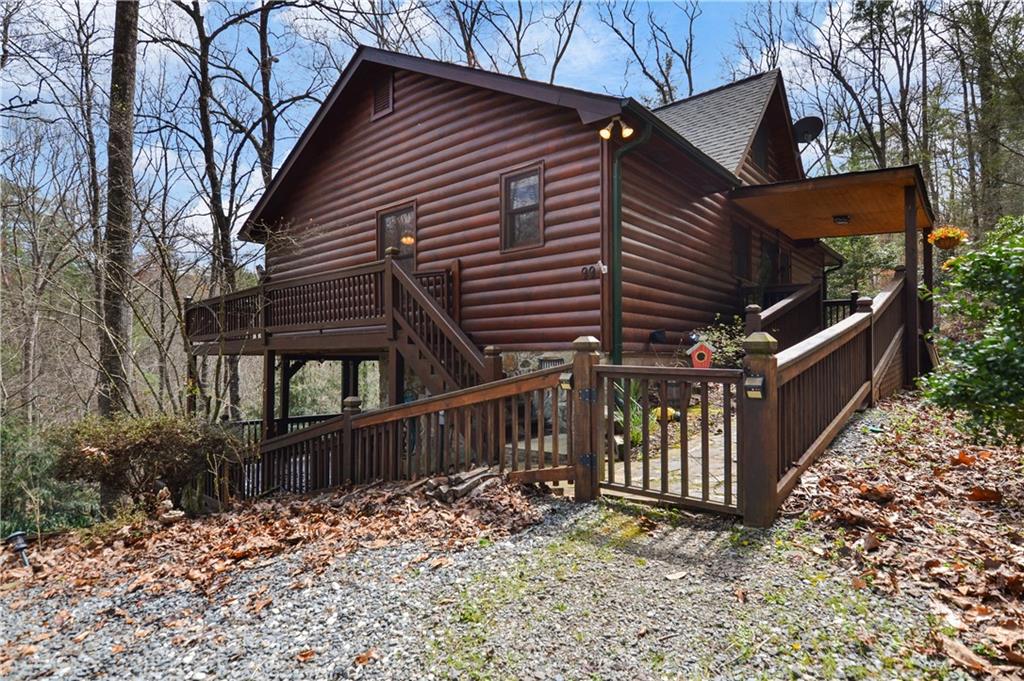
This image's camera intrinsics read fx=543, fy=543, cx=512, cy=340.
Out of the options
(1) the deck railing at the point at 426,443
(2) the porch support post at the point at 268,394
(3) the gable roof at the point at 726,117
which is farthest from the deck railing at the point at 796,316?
(2) the porch support post at the point at 268,394

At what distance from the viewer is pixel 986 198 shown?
54.9 ft

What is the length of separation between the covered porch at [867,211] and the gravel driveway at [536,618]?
16.0ft

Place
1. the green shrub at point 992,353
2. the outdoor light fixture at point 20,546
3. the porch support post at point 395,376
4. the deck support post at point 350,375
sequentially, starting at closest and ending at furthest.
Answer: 1. the green shrub at point 992,353
2. the outdoor light fixture at point 20,546
3. the porch support post at point 395,376
4. the deck support post at point 350,375

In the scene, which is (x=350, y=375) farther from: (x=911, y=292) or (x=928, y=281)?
(x=928, y=281)

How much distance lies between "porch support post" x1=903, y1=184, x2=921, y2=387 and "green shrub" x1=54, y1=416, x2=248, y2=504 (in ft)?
31.5

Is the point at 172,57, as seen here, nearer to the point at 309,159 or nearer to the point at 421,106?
the point at 309,159

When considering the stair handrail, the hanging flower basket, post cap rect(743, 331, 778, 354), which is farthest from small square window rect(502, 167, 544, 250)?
the hanging flower basket

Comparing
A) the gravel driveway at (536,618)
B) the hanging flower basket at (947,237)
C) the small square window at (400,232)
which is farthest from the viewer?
the small square window at (400,232)

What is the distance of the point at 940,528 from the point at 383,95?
426 inches

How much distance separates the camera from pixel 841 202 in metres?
9.48

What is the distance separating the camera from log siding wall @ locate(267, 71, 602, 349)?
761cm

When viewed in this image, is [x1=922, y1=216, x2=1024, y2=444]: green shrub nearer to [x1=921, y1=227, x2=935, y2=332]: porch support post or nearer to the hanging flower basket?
[x1=921, y1=227, x2=935, y2=332]: porch support post

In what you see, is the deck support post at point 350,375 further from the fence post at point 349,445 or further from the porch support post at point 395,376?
the fence post at point 349,445

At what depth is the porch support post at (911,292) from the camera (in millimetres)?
7945
